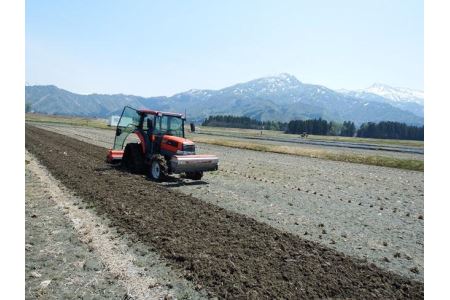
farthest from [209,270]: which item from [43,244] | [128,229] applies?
[43,244]

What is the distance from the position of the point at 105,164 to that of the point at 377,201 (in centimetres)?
1307

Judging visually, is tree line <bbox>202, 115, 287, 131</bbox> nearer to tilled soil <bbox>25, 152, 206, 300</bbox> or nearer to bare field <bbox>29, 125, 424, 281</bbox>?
bare field <bbox>29, 125, 424, 281</bbox>

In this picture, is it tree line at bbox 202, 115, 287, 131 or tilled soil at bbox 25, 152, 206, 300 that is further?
tree line at bbox 202, 115, 287, 131

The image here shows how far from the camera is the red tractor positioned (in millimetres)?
14913

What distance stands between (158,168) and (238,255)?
8.95 metres

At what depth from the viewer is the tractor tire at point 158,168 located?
1521cm

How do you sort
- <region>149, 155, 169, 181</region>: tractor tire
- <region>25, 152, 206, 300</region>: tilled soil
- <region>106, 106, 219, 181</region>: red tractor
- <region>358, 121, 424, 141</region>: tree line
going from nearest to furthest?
<region>25, 152, 206, 300</region>: tilled soil → <region>106, 106, 219, 181</region>: red tractor → <region>149, 155, 169, 181</region>: tractor tire → <region>358, 121, 424, 141</region>: tree line

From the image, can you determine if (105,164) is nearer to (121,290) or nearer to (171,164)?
(171,164)

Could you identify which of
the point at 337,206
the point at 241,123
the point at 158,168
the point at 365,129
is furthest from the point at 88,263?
the point at 241,123

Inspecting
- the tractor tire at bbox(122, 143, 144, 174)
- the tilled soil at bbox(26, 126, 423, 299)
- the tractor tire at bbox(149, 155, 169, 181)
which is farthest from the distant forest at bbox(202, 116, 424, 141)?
the tilled soil at bbox(26, 126, 423, 299)

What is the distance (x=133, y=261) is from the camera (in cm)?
685

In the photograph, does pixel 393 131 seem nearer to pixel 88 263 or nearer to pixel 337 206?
pixel 337 206

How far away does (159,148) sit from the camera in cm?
1605

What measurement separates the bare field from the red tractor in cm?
75
